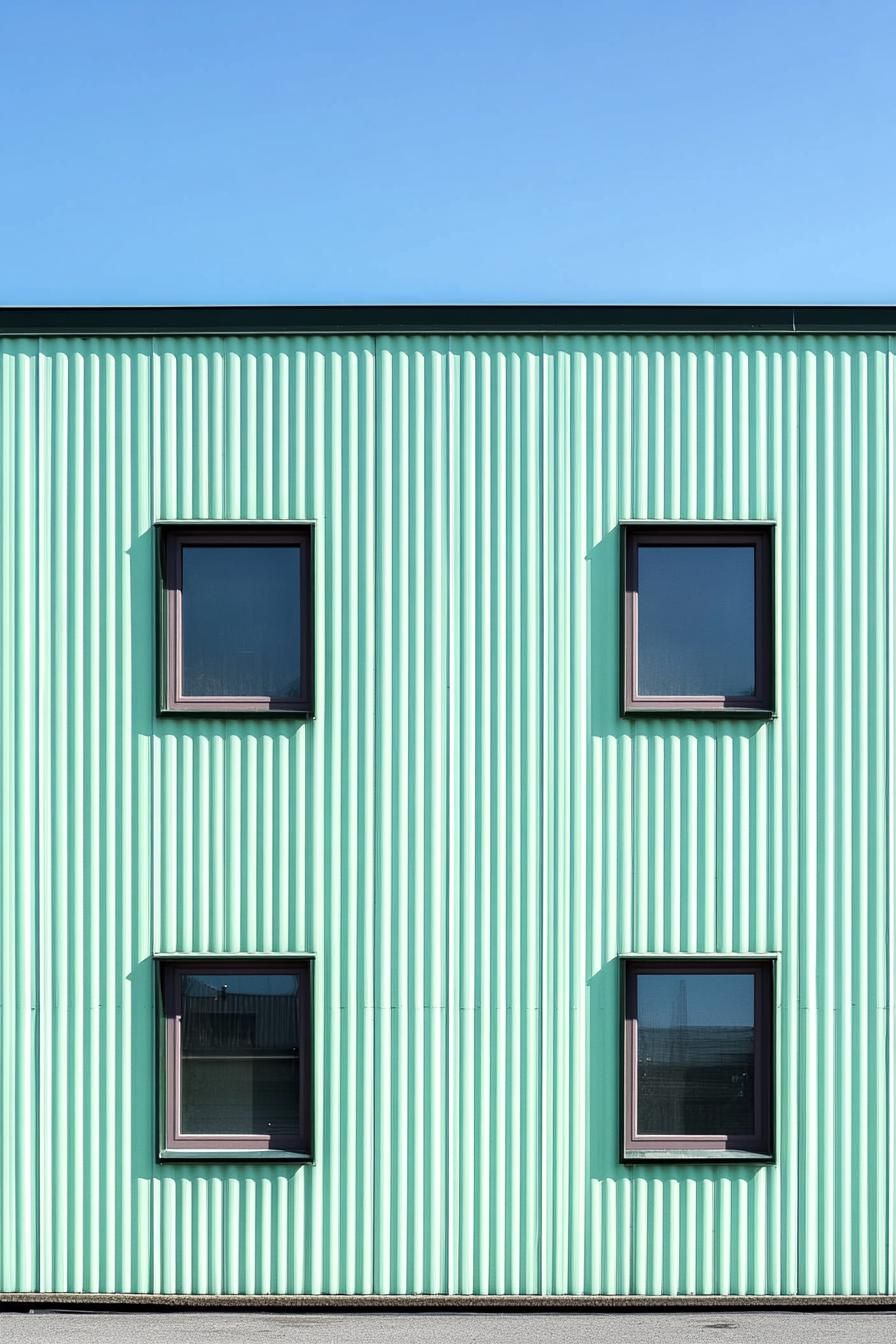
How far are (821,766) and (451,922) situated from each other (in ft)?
10.6

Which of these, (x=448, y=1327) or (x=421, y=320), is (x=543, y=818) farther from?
(x=421, y=320)

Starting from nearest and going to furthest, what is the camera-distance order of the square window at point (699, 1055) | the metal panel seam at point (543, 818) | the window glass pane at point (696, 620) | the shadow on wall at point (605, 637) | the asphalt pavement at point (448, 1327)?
the asphalt pavement at point (448, 1327) < the metal panel seam at point (543, 818) < the square window at point (699, 1055) < the shadow on wall at point (605, 637) < the window glass pane at point (696, 620)

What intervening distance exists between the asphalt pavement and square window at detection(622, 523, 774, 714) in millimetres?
4617

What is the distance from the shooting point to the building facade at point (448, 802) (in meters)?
9.79

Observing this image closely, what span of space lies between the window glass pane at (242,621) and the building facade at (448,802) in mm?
32

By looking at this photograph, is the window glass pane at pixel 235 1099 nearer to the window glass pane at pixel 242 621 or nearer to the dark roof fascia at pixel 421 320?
the window glass pane at pixel 242 621

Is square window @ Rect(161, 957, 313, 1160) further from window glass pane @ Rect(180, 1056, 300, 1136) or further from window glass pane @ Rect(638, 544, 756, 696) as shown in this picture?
window glass pane @ Rect(638, 544, 756, 696)

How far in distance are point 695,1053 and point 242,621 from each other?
4997 mm

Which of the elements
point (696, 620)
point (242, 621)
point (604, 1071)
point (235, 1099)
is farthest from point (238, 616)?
point (604, 1071)

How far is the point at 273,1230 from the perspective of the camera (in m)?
9.76

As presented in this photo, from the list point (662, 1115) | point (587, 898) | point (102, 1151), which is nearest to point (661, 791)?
point (587, 898)

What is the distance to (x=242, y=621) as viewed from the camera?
10133 mm

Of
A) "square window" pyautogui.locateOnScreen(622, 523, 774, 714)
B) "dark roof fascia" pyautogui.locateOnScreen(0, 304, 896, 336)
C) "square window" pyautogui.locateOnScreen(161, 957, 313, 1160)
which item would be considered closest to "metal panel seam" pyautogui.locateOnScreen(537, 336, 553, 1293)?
"dark roof fascia" pyautogui.locateOnScreen(0, 304, 896, 336)

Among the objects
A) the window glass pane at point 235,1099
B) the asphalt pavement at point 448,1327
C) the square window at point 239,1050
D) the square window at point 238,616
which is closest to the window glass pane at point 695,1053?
the asphalt pavement at point 448,1327
